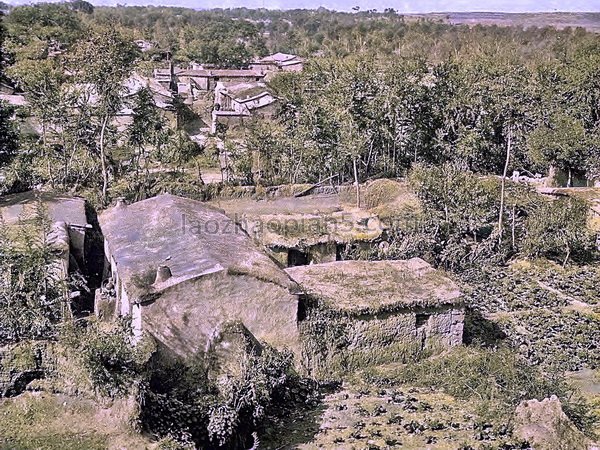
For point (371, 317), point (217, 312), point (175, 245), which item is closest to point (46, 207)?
point (175, 245)

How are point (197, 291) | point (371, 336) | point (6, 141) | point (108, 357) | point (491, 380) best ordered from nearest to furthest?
point (108, 357), point (197, 291), point (491, 380), point (371, 336), point (6, 141)

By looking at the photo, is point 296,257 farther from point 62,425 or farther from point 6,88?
point 6,88

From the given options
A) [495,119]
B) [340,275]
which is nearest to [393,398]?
[340,275]

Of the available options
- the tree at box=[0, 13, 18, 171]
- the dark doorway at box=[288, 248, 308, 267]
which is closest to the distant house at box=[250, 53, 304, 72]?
the tree at box=[0, 13, 18, 171]

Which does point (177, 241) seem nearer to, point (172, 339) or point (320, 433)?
point (172, 339)

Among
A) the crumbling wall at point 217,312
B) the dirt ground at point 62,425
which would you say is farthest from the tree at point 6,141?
the dirt ground at point 62,425
